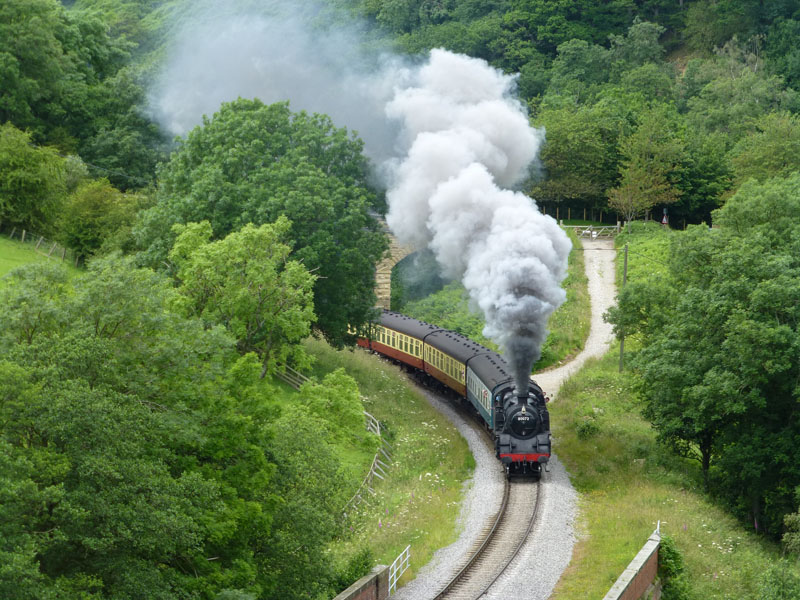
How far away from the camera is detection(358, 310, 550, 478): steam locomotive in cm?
3519

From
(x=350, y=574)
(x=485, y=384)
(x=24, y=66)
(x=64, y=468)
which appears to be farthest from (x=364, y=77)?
(x=64, y=468)

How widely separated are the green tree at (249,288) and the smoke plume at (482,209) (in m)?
5.48

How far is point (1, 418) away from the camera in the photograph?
2033cm

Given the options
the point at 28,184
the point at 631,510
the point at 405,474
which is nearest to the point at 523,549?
the point at 631,510

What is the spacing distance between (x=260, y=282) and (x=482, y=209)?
312 inches

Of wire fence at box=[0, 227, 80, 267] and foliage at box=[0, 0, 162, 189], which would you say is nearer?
wire fence at box=[0, 227, 80, 267]

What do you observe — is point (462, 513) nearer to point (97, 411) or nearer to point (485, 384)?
point (485, 384)

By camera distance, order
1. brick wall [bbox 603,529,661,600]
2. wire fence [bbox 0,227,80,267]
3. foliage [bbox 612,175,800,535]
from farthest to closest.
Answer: wire fence [bbox 0,227,80,267] < foliage [bbox 612,175,800,535] < brick wall [bbox 603,529,661,600]

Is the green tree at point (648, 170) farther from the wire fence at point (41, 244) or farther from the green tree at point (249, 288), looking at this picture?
the green tree at point (249, 288)

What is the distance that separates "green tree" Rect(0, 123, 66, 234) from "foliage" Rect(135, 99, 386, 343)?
419 inches

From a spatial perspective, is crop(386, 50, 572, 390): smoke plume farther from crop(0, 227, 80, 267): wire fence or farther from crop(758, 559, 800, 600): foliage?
crop(0, 227, 80, 267): wire fence

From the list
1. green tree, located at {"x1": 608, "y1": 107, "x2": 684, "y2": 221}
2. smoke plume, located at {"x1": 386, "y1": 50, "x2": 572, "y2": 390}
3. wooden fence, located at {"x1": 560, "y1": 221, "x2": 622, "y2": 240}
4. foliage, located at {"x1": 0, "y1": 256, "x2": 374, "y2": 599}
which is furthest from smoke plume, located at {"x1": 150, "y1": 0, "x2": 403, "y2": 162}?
foliage, located at {"x1": 0, "y1": 256, "x2": 374, "y2": 599}

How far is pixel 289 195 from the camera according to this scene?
4403 cm

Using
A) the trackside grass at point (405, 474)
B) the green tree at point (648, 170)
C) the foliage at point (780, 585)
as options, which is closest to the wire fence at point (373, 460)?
the trackside grass at point (405, 474)
